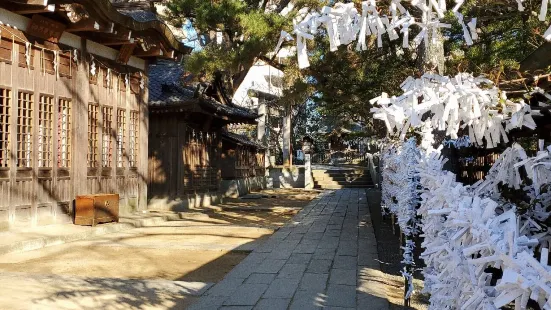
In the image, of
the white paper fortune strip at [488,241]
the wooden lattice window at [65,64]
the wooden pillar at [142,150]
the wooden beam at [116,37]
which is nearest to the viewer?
the white paper fortune strip at [488,241]

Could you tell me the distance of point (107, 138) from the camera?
11.5m

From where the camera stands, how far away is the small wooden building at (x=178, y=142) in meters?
14.4

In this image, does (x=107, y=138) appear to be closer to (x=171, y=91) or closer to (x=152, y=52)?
(x=152, y=52)

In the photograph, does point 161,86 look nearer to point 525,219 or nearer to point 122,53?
point 122,53

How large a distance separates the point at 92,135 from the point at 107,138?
0.56m

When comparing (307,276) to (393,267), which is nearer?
(307,276)

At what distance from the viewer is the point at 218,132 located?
18.8 m

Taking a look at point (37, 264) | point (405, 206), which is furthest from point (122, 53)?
point (405, 206)

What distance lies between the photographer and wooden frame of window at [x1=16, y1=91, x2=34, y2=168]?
28.9 ft

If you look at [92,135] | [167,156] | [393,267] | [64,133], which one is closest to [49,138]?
[64,133]

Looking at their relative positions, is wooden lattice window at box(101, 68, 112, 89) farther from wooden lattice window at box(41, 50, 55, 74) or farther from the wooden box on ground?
the wooden box on ground

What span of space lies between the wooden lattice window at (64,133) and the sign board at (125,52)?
7.25ft

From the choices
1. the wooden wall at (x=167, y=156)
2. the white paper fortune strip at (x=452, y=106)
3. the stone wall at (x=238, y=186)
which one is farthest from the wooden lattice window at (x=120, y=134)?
the white paper fortune strip at (x=452, y=106)

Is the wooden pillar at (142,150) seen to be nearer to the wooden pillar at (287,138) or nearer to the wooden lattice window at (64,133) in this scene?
the wooden lattice window at (64,133)
